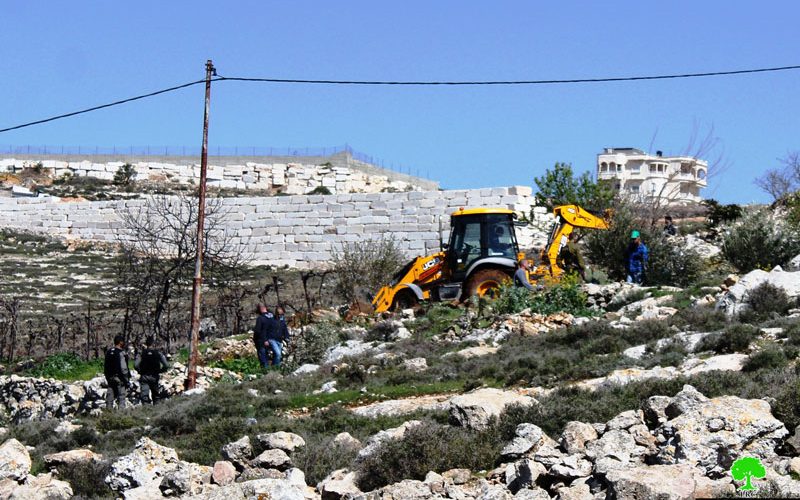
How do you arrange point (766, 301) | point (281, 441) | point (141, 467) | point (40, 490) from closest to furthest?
1. point (40, 490)
2. point (141, 467)
3. point (281, 441)
4. point (766, 301)

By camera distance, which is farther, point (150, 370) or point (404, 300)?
point (404, 300)

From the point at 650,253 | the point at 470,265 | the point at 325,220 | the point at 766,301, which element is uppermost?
the point at 325,220

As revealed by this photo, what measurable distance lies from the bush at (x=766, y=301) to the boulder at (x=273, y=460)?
360 inches

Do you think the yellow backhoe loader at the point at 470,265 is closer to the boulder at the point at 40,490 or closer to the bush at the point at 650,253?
the bush at the point at 650,253

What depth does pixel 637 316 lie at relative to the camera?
21.3 m

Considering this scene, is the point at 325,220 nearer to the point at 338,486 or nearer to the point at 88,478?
the point at 88,478

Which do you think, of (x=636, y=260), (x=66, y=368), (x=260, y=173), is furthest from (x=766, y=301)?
(x=260, y=173)

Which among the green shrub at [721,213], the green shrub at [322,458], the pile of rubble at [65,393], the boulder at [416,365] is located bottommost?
the pile of rubble at [65,393]

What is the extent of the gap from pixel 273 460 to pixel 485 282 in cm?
1315

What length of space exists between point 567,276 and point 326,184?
43556 millimetres

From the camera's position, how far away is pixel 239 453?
41.8ft

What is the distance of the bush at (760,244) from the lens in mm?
26938

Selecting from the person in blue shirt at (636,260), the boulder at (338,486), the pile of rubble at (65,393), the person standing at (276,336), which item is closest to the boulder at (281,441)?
the boulder at (338,486)

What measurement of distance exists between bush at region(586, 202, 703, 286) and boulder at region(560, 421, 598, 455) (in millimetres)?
16192
